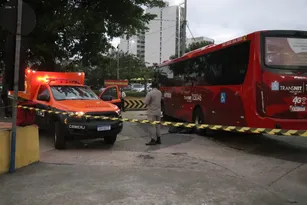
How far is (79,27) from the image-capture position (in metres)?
17.4

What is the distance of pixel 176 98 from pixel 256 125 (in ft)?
20.7

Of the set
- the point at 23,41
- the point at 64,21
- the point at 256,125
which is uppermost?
the point at 64,21

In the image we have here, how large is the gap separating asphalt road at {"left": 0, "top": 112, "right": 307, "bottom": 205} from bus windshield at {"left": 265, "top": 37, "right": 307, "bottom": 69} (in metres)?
2.26

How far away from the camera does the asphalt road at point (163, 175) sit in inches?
214

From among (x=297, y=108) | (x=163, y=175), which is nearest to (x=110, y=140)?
(x=163, y=175)

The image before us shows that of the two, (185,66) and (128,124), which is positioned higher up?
(185,66)

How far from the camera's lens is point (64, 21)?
16.1 meters

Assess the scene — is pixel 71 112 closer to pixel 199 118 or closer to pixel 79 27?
pixel 199 118

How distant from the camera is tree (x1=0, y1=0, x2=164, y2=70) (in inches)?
658

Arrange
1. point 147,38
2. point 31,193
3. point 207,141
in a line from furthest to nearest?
point 147,38 < point 207,141 < point 31,193

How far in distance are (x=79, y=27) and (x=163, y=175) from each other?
12.4m

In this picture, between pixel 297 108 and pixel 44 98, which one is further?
pixel 44 98

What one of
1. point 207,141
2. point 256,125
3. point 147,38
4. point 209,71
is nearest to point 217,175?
point 256,125

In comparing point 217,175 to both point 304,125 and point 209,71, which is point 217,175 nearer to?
point 304,125
